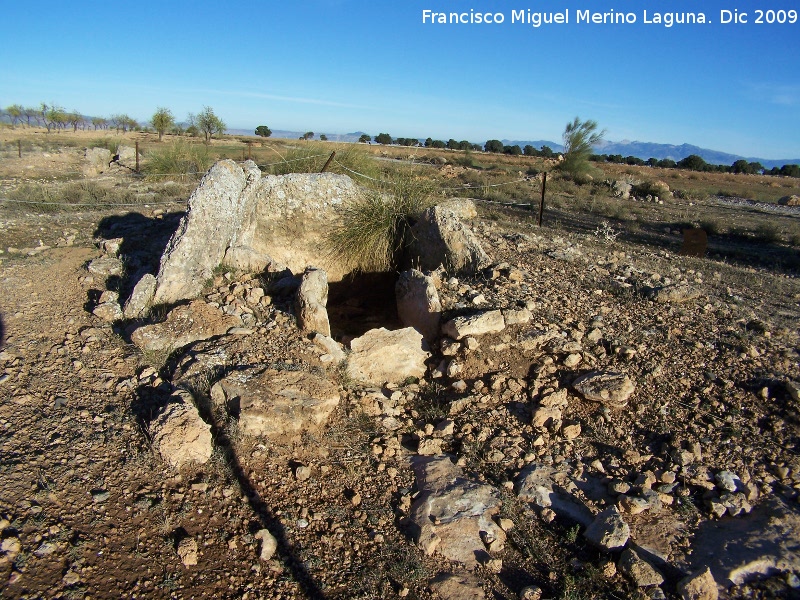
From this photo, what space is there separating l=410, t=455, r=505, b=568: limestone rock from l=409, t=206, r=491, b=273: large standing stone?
8.44ft

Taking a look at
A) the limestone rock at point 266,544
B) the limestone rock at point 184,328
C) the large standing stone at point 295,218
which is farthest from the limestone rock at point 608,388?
the large standing stone at point 295,218

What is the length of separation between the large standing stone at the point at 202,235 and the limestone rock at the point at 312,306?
101cm

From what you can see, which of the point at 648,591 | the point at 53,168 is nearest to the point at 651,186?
the point at 648,591

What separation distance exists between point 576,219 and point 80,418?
11833 millimetres

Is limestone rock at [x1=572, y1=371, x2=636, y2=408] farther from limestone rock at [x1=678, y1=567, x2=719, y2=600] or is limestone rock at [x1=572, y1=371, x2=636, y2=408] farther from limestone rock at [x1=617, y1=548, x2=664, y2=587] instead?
limestone rock at [x1=678, y1=567, x2=719, y2=600]

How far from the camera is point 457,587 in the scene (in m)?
2.23

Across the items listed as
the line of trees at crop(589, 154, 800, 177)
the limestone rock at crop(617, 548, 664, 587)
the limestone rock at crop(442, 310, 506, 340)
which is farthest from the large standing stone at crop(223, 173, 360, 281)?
the line of trees at crop(589, 154, 800, 177)

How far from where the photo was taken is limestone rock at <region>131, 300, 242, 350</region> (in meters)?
3.83

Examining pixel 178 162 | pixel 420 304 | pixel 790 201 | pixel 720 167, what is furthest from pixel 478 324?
pixel 720 167

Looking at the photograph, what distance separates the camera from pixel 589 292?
15.3ft

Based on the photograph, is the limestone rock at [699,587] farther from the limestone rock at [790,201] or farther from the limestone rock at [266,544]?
the limestone rock at [790,201]

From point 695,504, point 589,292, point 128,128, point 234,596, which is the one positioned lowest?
point 234,596

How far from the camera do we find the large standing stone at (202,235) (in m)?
4.46

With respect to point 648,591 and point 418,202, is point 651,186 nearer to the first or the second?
point 418,202
